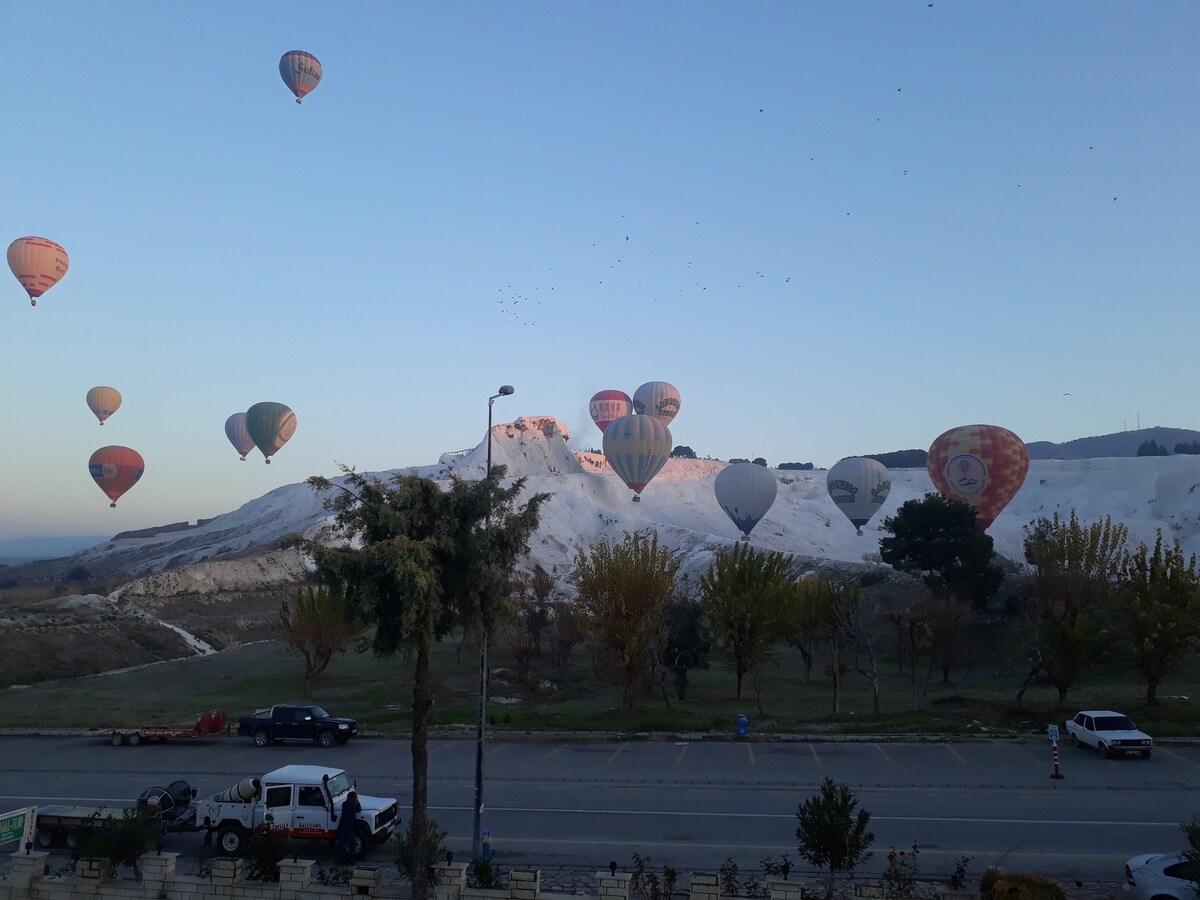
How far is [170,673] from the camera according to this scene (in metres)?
45.9

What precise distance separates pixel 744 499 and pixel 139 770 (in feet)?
204

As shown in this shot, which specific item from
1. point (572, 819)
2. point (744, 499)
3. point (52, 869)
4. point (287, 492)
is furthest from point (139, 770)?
point (287, 492)

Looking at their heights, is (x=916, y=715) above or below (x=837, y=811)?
Result: below

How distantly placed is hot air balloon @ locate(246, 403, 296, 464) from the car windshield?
68.5 meters

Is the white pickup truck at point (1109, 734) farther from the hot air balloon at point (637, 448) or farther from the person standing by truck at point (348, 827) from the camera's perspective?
the hot air balloon at point (637, 448)

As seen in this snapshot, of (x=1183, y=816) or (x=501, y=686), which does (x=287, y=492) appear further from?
(x=1183, y=816)

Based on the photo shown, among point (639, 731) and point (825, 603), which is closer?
point (639, 731)

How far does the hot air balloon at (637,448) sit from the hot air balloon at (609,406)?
30584 millimetres

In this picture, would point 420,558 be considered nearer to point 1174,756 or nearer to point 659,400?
point 1174,756

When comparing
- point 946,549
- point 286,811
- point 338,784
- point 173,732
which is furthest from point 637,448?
point 286,811

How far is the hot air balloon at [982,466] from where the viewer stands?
6700 cm

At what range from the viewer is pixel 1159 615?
94.3 ft

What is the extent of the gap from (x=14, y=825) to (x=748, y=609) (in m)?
25.0

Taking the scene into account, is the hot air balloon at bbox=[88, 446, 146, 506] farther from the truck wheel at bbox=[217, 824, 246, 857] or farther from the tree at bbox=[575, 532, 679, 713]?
the truck wheel at bbox=[217, 824, 246, 857]
